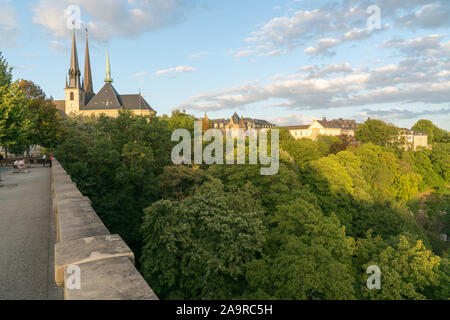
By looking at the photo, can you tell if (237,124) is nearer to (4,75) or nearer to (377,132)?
(377,132)

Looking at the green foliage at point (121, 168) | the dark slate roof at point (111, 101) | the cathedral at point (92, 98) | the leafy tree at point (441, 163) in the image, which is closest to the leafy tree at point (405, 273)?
the green foliage at point (121, 168)

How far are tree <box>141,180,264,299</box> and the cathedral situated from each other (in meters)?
98.4

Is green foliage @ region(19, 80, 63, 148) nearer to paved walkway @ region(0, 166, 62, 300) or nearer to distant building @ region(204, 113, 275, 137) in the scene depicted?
paved walkway @ region(0, 166, 62, 300)

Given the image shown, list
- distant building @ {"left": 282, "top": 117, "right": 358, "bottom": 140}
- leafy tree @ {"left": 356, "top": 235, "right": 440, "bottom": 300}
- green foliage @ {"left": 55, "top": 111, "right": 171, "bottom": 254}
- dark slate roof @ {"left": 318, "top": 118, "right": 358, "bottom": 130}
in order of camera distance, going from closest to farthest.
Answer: leafy tree @ {"left": 356, "top": 235, "right": 440, "bottom": 300}, green foliage @ {"left": 55, "top": 111, "right": 171, "bottom": 254}, distant building @ {"left": 282, "top": 117, "right": 358, "bottom": 140}, dark slate roof @ {"left": 318, "top": 118, "right": 358, "bottom": 130}

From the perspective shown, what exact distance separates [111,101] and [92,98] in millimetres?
10539

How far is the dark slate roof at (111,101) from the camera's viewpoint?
11731cm

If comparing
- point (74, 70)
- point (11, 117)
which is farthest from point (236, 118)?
point (11, 117)

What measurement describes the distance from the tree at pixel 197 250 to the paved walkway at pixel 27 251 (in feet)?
24.6

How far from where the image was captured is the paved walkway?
535 cm

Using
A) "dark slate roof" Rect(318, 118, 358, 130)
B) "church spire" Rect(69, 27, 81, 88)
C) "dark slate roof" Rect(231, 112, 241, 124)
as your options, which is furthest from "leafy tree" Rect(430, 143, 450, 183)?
"church spire" Rect(69, 27, 81, 88)

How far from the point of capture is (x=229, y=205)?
2422 centimetres

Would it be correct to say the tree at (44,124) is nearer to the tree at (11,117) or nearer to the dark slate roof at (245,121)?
the tree at (11,117)

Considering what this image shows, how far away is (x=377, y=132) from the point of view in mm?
84375
